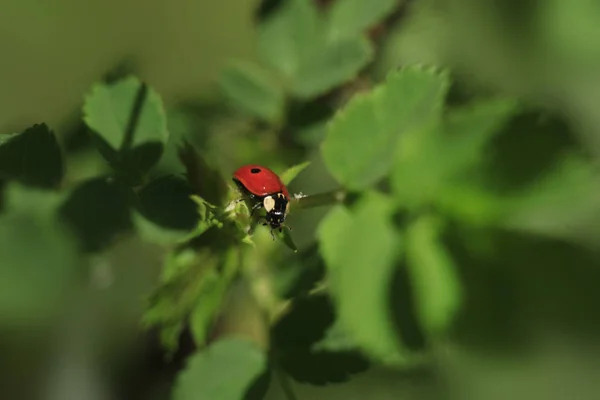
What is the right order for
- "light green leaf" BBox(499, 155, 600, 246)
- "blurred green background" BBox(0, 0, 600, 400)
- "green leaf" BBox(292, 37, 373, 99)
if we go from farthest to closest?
"blurred green background" BBox(0, 0, 600, 400), "green leaf" BBox(292, 37, 373, 99), "light green leaf" BBox(499, 155, 600, 246)

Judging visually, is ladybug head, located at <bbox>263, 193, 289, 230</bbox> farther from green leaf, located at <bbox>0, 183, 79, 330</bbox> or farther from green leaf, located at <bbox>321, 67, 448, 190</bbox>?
green leaf, located at <bbox>0, 183, 79, 330</bbox>

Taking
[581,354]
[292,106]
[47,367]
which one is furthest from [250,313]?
[581,354]

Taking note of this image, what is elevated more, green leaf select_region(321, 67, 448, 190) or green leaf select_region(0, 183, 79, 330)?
green leaf select_region(0, 183, 79, 330)

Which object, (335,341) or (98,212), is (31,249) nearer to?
(98,212)

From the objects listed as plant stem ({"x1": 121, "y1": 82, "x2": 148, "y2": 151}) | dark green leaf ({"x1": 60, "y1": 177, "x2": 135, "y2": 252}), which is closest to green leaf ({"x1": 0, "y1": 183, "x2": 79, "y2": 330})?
dark green leaf ({"x1": 60, "y1": 177, "x2": 135, "y2": 252})

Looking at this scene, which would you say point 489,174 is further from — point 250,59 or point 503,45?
point 250,59
